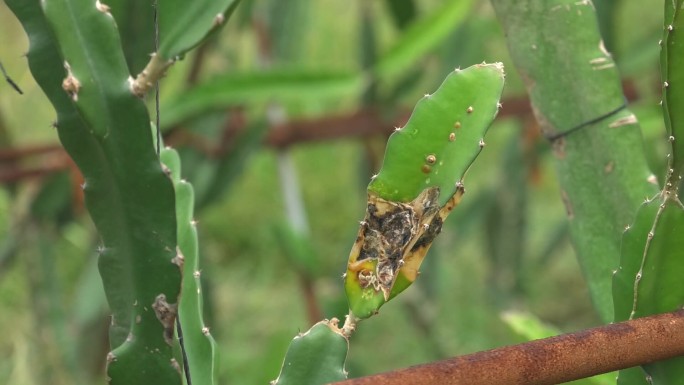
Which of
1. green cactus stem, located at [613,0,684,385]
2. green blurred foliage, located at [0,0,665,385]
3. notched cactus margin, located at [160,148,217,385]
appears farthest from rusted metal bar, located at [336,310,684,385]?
green blurred foliage, located at [0,0,665,385]

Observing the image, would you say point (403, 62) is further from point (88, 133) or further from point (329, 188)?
point (329, 188)

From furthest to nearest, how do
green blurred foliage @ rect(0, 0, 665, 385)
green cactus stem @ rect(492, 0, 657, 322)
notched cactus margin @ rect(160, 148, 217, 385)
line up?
green blurred foliage @ rect(0, 0, 665, 385) < green cactus stem @ rect(492, 0, 657, 322) < notched cactus margin @ rect(160, 148, 217, 385)

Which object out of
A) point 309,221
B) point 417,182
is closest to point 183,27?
point 417,182

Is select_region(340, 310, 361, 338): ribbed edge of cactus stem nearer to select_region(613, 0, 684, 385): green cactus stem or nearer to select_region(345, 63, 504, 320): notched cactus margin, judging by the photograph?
select_region(345, 63, 504, 320): notched cactus margin

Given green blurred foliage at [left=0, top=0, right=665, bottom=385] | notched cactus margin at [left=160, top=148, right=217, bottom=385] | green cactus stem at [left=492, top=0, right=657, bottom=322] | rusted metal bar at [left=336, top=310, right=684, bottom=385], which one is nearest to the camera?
rusted metal bar at [left=336, top=310, right=684, bottom=385]

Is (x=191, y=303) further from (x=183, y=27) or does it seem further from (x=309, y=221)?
(x=309, y=221)

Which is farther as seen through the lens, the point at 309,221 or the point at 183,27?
the point at 309,221
